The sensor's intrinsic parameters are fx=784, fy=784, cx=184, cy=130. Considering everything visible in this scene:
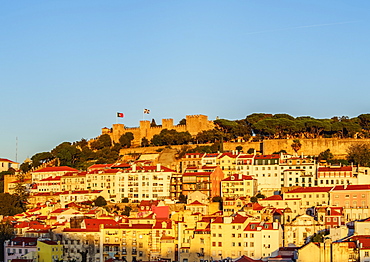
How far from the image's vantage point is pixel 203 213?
189 feet

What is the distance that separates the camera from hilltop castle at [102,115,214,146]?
284 feet

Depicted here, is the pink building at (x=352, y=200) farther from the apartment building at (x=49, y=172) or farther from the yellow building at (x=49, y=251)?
the apartment building at (x=49, y=172)

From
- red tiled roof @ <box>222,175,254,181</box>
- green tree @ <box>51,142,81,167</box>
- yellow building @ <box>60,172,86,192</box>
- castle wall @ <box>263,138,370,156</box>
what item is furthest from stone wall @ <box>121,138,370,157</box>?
green tree @ <box>51,142,81,167</box>

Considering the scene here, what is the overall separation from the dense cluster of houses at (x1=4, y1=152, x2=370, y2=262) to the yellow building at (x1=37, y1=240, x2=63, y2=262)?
0.07m

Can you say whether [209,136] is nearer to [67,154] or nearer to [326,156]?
[326,156]

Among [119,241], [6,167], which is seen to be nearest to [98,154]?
[6,167]

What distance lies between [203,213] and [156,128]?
32889 mm

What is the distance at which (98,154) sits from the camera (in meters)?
84.9

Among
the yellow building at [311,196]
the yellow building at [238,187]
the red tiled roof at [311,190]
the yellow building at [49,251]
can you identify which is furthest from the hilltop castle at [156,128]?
the yellow building at [49,251]

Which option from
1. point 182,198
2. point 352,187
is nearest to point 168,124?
point 182,198

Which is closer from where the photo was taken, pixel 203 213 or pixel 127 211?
pixel 203 213

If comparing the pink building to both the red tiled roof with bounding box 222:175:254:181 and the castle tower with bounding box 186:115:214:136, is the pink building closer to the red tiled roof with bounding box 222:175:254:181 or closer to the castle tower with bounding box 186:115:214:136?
the red tiled roof with bounding box 222:175:254:181

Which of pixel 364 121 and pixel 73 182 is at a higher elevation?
pixel 364 121

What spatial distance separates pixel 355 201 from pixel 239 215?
904 centimetres
